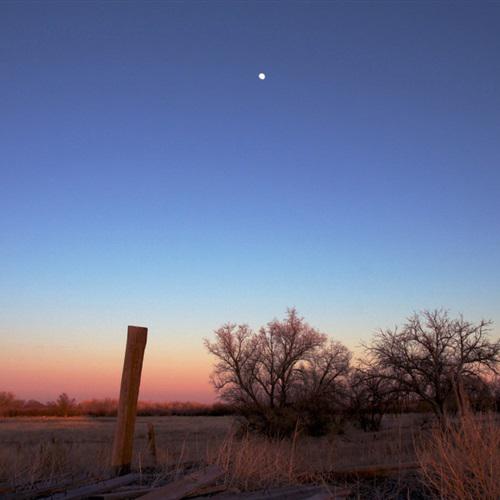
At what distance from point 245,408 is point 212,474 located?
24.8 m

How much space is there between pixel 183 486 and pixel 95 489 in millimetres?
858

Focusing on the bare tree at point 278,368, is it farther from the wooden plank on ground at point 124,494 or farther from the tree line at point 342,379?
the wooden plank on ground at point 124,494

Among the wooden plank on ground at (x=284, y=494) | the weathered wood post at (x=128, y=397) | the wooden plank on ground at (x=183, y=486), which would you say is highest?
the weathered wood post at (x=128, y=397)

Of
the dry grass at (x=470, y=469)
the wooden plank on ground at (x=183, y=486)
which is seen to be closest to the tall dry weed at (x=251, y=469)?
the wooden plank on ground at (x=183, y=486)

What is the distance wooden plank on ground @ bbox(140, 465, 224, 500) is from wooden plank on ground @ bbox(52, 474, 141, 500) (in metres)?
0.57

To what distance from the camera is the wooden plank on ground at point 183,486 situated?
473cm

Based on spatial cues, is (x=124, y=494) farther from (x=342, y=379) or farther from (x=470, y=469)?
(x=342, y=379)

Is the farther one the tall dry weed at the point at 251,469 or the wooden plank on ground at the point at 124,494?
the tall dry weed at the point at 251,469

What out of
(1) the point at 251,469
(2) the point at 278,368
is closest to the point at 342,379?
(2) the point at 278,368

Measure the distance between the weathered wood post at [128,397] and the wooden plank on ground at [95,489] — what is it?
50 cm

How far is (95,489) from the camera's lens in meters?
5.12

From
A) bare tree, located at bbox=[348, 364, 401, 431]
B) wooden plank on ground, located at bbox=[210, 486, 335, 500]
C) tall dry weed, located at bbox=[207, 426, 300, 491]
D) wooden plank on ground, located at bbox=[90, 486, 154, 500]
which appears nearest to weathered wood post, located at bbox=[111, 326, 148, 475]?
tall dry weed, located at bbox=[207, 426, 300, 491]

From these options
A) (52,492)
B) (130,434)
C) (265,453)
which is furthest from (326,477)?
(52,492)

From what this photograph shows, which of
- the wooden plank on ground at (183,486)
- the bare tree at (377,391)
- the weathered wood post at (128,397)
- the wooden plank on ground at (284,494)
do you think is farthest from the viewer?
the bare tree at (377,391)
